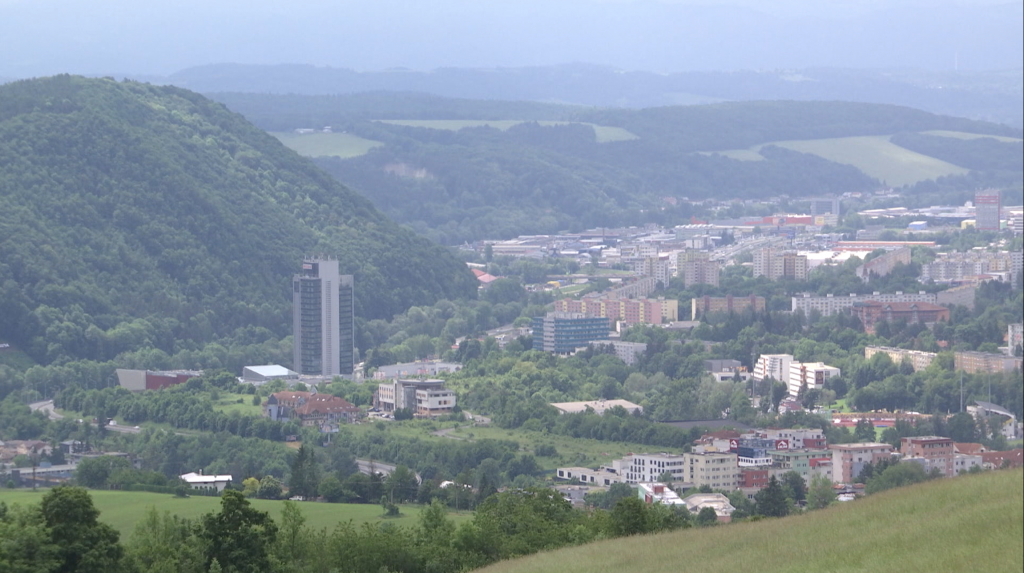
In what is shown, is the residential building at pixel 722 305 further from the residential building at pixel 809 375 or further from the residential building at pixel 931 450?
the residential building at pixel 931 450

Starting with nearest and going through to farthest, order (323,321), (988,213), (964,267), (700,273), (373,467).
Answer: (373,467) < (323,321) < (964,267) < (700,273) < (988,213)

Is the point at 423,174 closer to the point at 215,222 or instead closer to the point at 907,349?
the point at 215,222

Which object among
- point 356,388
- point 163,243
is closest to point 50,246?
point 163,243

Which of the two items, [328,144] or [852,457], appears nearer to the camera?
[852,457]

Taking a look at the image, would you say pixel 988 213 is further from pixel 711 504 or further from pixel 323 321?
pixel 711 504

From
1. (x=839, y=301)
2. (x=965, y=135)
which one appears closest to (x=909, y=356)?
(x=839, y=301)

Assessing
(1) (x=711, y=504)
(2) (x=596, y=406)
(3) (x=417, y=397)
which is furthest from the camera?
(2) (x=596, y=406)

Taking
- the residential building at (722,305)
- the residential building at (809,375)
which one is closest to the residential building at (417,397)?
the residential building at (809,375)
